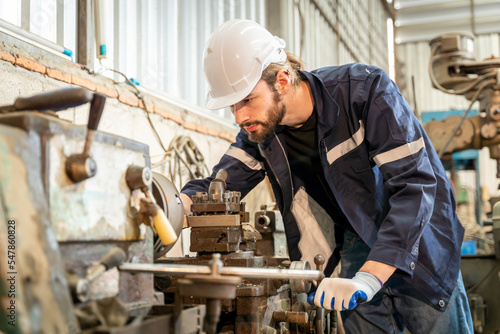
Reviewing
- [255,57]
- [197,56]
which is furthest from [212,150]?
[255,57]

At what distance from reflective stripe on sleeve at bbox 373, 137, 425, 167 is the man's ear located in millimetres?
380

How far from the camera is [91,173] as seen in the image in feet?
2.49

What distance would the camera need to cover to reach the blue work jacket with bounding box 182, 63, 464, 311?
127 centimetres

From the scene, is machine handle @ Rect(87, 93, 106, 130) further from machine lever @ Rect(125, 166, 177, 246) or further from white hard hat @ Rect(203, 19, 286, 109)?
white hard hat @ Rect(203, 19, 286, 109)

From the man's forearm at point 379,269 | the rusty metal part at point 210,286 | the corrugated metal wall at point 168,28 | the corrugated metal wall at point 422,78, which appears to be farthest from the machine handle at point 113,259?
the corrugated metal wall at point 422,78

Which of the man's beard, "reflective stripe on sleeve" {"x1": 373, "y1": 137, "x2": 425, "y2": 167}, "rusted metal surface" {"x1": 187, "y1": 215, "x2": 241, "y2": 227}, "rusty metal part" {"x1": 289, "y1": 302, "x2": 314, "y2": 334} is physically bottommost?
"rusty metal part" {"x1": 289, "y1": 302, "x2": 314, "y2": 334}

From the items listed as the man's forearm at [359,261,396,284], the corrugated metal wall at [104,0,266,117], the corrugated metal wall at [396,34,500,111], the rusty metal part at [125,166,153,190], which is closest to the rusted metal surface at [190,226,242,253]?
the man's forearm at [359,261,396,284]

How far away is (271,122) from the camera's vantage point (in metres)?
1.53

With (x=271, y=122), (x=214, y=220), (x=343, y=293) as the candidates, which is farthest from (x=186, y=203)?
(x=343, y=293)

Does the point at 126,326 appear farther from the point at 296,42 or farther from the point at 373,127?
the point at 296,42

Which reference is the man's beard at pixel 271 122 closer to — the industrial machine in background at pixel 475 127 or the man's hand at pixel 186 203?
the man's hand at pixel 186 203

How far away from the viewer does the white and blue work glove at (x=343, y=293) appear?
3.73 feet

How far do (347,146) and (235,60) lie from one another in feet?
1.41

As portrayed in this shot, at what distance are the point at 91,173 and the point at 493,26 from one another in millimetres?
8890
